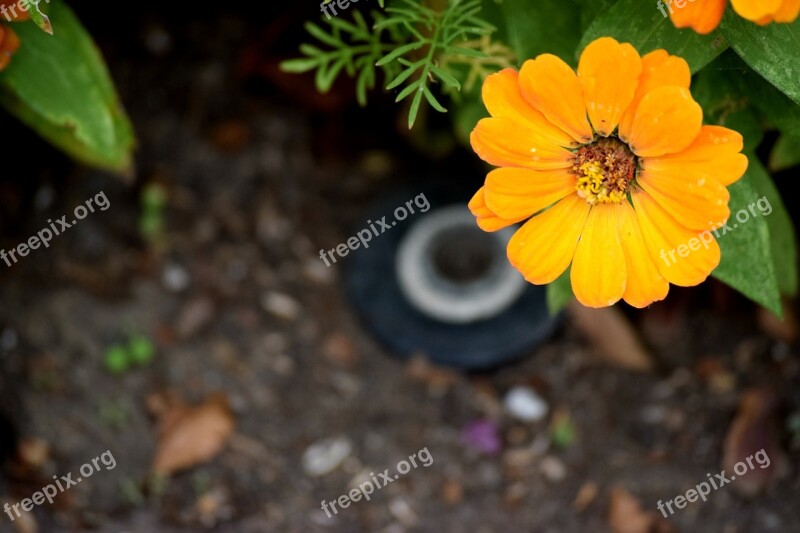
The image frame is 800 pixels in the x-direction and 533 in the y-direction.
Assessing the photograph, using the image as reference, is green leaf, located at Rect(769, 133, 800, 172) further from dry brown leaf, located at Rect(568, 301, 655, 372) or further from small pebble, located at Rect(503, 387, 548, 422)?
small pebble, located at Rect(503, 387, 548, 422)

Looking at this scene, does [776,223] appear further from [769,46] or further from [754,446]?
[754,446]

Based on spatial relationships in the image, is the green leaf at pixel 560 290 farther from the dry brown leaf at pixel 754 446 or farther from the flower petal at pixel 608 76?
the dry brown leaf at pixel 754 446

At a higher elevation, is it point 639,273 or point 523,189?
point 523,189

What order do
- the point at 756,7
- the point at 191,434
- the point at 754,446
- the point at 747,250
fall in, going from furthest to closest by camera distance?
the point at 191,434 → the point at 754,446 → the point at 747,250 → the point at 756,7

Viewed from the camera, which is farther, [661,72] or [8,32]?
[8,32]

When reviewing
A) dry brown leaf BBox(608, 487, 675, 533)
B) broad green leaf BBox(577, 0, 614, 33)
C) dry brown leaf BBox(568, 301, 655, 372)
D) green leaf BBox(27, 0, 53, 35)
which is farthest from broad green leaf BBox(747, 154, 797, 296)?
green leaf BBox(27, 0, 53, 35)

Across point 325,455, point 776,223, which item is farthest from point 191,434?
point 776,223

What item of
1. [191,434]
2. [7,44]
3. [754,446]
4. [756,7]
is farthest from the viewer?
[191,434]
